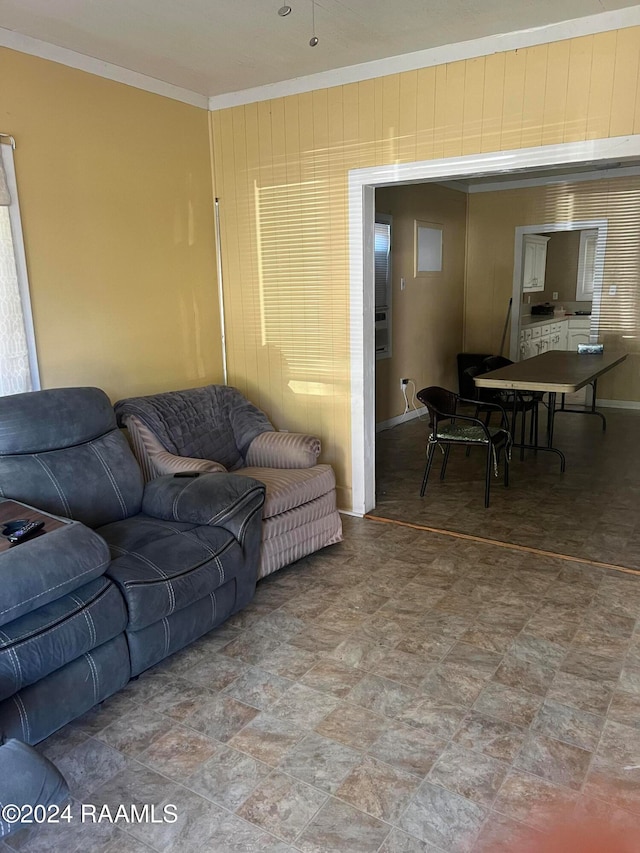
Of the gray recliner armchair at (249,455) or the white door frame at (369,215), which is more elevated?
the white door frame at (369,215)

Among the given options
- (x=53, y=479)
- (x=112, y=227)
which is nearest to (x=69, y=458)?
(x=53, y=479)

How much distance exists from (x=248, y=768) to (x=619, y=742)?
1185 millimetres

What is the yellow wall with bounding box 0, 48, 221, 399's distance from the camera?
310 cm

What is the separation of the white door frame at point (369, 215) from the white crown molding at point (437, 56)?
1.57 ft

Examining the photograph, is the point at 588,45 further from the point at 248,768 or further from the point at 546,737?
the point at 248,768

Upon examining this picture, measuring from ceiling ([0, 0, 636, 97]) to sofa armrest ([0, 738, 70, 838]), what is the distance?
9.17 feet

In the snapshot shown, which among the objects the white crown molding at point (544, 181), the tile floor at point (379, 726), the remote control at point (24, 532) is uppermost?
the white crown molding at point (544, 181)

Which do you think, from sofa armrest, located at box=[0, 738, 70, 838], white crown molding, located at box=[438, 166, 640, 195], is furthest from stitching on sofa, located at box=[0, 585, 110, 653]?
white crown molding, located at box=[438, 166, 640, 195]

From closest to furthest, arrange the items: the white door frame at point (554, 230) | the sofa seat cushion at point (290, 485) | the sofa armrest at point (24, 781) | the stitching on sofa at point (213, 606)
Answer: the sofa armrest at point (24, 781)
the stitching on sofa at point (213, 606)
the sofa seat cushion at point (290, 485)
the white door frame at point (554, 230)

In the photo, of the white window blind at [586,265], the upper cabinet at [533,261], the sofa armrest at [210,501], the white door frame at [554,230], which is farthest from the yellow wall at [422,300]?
the sofa armrest at [210,501]

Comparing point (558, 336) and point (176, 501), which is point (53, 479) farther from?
point (558, 336)

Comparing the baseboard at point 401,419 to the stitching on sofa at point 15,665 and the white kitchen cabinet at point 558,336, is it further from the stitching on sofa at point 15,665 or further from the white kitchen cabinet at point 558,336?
the stitching on sofa at point 15,665

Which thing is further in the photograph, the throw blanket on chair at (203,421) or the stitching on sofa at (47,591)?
the throw blanket on chair at (203,421)

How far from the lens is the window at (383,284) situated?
5738 mm
